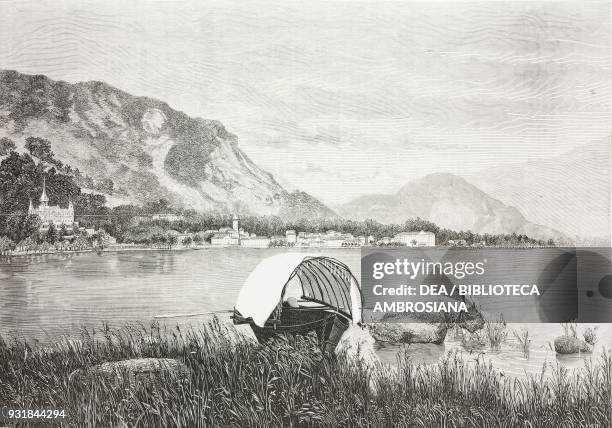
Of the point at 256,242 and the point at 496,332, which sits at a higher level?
the point at 256,242

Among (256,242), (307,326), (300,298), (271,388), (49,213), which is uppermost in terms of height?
(49,213)

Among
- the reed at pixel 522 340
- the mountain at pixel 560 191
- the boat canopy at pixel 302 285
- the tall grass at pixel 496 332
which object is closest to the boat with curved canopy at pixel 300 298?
the boat canopy at pixel 302 285

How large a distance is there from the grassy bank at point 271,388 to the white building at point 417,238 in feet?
3.98

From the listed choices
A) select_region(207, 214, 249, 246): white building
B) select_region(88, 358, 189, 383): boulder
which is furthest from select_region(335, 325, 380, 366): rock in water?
select_region(88, 358, 189, 383): boulder

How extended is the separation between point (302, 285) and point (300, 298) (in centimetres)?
14

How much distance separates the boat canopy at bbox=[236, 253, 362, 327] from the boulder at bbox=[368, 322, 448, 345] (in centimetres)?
36

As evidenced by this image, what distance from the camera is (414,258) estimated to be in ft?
22.7

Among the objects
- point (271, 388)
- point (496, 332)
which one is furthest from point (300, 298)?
point (496, 332)

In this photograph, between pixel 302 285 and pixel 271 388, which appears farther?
pixel 302 285

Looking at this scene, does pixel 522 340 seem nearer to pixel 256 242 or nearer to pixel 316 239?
pixel 316 239

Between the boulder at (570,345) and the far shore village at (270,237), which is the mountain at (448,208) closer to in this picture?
the far shore village at (270,237)

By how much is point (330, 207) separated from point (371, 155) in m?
0.71

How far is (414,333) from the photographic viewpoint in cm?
680

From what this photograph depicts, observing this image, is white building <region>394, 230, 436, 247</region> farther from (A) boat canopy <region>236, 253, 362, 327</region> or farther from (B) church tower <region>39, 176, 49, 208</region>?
(B) church tower <region>39, 176, 49, 208</region>
